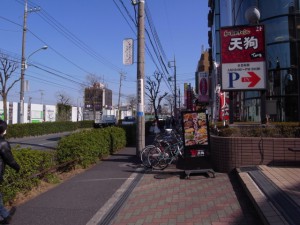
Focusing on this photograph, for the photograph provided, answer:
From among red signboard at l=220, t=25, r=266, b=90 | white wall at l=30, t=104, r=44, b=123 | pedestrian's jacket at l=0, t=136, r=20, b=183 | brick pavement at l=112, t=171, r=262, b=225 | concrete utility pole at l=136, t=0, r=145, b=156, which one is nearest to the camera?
A: pedestrian's jacket at l=0, t=136, r=20, b=183

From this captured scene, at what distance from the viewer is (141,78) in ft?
43.9

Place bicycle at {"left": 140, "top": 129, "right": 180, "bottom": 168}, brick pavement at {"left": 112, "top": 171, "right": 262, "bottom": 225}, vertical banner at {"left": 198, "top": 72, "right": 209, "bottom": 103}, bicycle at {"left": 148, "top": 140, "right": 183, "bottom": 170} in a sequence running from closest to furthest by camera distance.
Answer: brick pavement at {"left": 112, "top": 171, "right": 262, "bottom": 225} → bicycle at {"left": 148, "top": 140, "right": 183, "bottom": 170} → bicycle at {"left": 140, "top": 129, "right": 180, "bottom": 168} → vertical banner at {"left": 198, "top": 72, "right": 209, "bottom": 103}

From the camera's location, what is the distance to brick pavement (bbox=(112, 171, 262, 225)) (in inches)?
213

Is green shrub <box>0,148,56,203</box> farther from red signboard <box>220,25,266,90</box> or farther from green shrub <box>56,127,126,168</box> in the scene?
red signboard <box>220,25,266,90</box>

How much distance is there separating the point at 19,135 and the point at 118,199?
82.5ft

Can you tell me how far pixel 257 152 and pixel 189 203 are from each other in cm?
311

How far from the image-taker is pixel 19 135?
2984 cm

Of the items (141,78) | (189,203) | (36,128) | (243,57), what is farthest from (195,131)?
(36,128)

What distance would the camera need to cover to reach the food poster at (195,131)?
8.96 m

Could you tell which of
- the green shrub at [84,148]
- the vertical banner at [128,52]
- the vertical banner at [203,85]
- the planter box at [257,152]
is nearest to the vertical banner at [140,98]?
the vertical banner at [128,52]

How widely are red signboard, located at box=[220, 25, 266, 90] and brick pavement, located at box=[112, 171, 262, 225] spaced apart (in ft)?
9.32

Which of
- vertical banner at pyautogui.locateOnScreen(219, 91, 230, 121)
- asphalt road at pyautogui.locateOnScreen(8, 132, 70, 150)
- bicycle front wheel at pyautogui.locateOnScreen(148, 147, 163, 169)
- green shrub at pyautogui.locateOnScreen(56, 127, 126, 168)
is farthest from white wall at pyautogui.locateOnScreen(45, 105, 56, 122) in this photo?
bicycle front wheel at pyautogui.locateOnScreen(148, 147, 163, 169)

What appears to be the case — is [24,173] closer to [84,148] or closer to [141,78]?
[84,148]

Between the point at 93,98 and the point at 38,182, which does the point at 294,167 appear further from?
the point at 93,98
